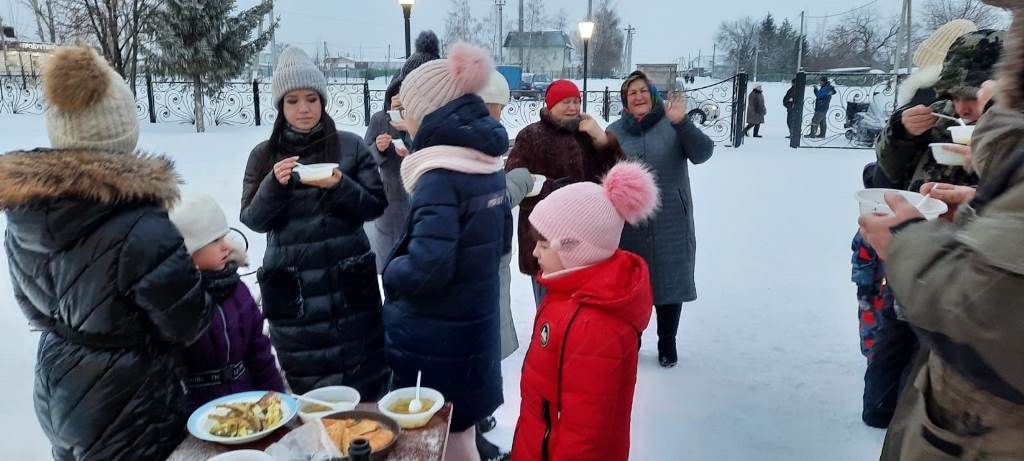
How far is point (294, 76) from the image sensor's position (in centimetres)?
268

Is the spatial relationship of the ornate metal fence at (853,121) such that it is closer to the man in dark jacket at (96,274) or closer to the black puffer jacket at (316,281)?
the black puffer jacket at (316,281)

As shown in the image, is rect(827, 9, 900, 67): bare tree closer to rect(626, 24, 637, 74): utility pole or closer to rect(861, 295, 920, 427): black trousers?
rect(626, 24, 637, 74): utility pole

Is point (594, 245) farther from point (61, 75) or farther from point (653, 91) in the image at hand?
point (653, 91)

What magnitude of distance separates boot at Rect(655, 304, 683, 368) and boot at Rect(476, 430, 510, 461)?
1374 mm

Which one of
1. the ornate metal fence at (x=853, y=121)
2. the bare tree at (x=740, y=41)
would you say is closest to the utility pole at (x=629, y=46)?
the bare tree at (x=740, y=41)

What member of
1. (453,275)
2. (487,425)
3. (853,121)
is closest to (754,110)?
(853,121)

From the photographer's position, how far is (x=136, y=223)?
177cm

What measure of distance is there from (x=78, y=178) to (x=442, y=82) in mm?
1161

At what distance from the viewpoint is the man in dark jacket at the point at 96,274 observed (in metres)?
1.72

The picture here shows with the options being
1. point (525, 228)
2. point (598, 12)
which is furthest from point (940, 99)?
point (598, 12)

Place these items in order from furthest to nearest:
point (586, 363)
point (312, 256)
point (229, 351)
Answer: point (312, 256) < point (229, 351) < point (586, 363)

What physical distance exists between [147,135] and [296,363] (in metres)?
14.5

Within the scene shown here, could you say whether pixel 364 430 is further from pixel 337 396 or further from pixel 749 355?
pixel 749 355

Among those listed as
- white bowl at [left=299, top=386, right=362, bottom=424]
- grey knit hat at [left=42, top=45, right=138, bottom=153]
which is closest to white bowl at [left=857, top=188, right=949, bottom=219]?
white bowl at [left=299, top=386, right=362, bottom=424]
